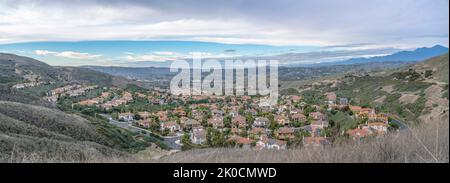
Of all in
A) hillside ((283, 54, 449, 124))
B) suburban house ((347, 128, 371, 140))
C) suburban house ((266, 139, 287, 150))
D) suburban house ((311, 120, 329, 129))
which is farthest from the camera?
hillside ((283, 54, 449, 124))

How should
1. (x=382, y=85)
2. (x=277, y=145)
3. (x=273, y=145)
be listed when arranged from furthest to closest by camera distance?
(x=382, y=85) < (x=277, y=145) < (x=273, y=145)

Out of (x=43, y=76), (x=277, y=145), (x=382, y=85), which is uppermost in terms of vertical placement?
(x=277, y=145)

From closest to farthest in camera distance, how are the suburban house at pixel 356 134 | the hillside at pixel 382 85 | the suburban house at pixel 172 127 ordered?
the suburban house at pixel 356 134
the suburban house at pixel 172 127
the hillside at pixel 382 85

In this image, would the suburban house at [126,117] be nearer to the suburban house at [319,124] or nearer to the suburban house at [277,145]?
the suburban house at [319,124]

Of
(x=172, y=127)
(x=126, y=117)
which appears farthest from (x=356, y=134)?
(x=126, y=117)

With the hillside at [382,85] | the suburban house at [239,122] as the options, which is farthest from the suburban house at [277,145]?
the hillside at [382,85]

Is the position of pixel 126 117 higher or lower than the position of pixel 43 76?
lower

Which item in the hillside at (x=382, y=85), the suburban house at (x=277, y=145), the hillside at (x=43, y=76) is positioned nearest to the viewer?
the suburban house at (x=277, y=145)

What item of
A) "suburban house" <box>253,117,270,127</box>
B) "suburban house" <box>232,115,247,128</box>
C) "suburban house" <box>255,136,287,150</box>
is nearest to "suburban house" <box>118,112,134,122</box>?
"suburban house" <box>232,115,247,128</box>

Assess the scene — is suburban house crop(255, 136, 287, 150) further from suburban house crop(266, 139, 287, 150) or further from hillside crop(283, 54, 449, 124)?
hillside crop(283, 54, 449, 124)

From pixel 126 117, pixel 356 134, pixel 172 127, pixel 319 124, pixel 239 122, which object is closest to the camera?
pixel 356 134

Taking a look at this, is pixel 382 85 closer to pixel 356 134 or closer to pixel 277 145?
pixel 277 145
